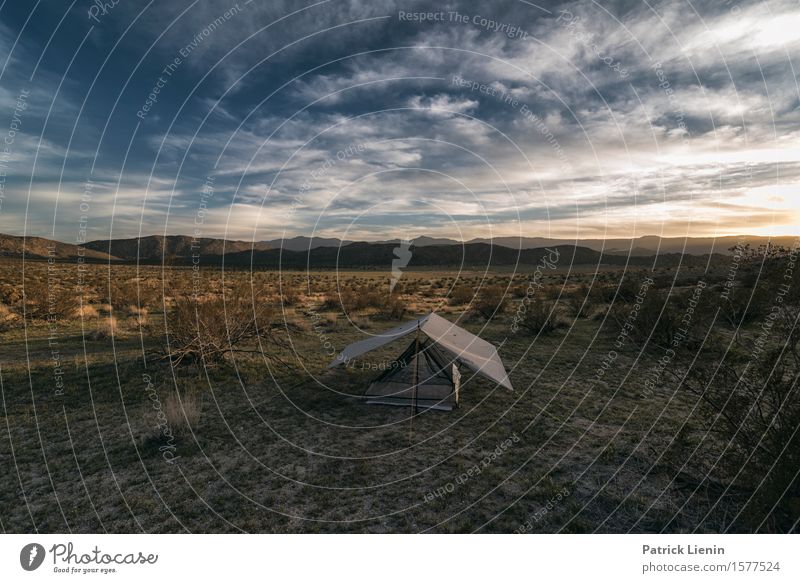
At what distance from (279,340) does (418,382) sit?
872 centimetres

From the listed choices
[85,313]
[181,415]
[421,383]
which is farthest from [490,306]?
[85,313]

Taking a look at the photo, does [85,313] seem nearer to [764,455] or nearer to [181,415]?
[181,415]

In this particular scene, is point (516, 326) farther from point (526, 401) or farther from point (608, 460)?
point (608, 460)

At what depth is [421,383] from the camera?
11523mm

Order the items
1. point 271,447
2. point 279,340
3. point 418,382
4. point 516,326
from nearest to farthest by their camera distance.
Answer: point 271,447
point 418,382
point 279,340
point 516,326

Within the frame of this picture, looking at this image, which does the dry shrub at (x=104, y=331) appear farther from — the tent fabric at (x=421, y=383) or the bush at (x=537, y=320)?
the bush at (x=537, y=320)

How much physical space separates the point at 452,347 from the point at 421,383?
1394 mm

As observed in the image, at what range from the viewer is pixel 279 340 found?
59.2 feet

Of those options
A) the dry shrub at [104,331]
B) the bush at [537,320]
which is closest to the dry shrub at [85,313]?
the dry shrub at [104,331]

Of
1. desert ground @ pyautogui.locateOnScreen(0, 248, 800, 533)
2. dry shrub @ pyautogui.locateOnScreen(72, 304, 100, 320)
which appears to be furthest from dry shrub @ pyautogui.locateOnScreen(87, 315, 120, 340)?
dry shrub @ pyautogui.locateOnScreen(72, 304, 100, 320)

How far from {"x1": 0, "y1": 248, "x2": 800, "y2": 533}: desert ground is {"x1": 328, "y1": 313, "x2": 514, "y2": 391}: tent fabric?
3.54 feet

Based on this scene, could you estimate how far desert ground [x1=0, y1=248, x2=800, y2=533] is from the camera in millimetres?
6441

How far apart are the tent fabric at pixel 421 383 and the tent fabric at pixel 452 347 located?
44 centimetres

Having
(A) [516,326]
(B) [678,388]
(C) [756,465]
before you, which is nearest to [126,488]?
(C) [756,465]
